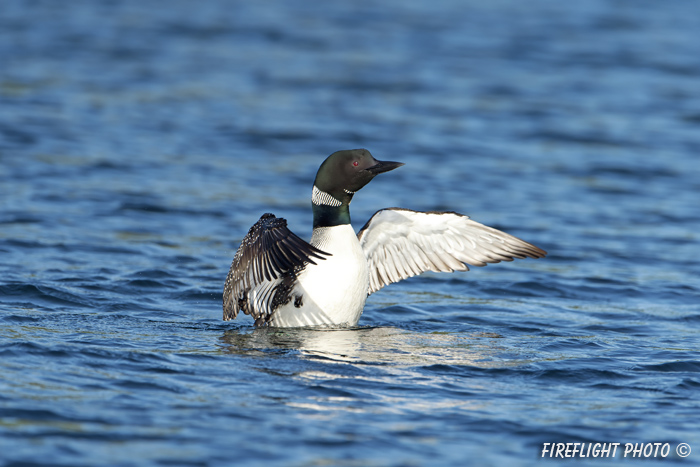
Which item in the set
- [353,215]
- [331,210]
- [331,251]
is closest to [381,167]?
[331,210]

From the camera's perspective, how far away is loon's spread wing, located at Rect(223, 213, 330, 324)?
20.5 ft

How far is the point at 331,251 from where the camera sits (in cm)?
697

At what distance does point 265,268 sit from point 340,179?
3.44ft

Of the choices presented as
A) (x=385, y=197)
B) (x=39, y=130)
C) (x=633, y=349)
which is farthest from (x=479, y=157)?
(x=633, y=349)

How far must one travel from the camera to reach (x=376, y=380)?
19.1 feet

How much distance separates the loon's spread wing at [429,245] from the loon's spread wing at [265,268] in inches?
37.5

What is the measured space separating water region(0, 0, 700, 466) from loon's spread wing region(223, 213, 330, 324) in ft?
0.76

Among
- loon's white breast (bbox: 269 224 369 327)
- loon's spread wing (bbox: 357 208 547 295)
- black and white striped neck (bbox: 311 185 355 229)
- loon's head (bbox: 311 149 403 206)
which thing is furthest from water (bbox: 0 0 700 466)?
loon's head (bbox: 311 149 403 206)

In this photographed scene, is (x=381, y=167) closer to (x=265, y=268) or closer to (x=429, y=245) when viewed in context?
(x=429, y=245)

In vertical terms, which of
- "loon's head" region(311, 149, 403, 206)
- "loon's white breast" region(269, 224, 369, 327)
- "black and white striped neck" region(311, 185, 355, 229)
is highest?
"loon's head" region(311, 149, 403, 206)

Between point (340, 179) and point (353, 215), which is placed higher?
point (340, 179)

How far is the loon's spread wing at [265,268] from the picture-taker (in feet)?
20.5

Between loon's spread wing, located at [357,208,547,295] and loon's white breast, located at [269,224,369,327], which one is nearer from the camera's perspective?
loon's white breast, located at [269,224,369,327]

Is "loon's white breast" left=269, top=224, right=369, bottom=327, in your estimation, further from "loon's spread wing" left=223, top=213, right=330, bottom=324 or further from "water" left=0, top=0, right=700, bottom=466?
"water" left=0, top=0, right=700, bottom=466
